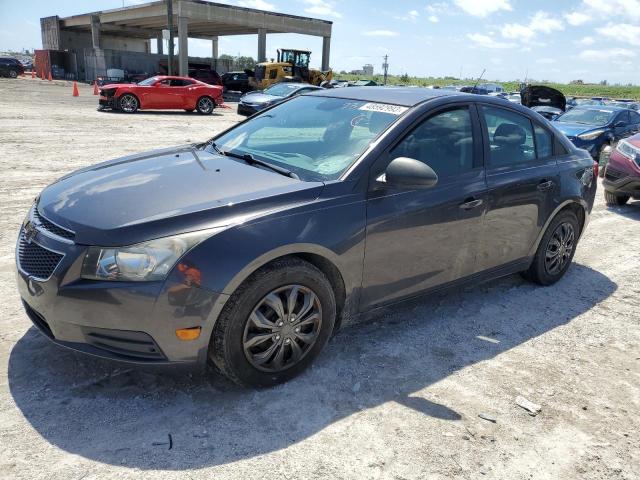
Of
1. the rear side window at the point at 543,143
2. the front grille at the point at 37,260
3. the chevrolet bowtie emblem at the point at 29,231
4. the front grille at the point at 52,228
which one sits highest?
the rear side window at the point at 543,143

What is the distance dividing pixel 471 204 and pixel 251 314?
6.07 ft

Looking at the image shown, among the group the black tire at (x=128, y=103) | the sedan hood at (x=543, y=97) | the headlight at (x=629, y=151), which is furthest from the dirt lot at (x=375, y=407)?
the black tire at (x=128, y=103)

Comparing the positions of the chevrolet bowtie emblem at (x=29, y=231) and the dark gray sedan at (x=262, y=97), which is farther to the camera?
the dark gray sedan at (x=262, y=97)

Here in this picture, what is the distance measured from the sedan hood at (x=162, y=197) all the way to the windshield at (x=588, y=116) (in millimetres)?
12758

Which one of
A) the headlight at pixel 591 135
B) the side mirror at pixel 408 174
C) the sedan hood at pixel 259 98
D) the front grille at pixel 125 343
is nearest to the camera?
the front grille at pixel 125 343

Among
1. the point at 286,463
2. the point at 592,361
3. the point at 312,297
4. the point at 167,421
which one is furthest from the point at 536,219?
the point at 167,421

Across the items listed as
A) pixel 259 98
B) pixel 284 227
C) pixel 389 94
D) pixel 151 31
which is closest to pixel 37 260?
pixel 284 227

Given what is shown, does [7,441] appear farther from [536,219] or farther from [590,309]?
[590,309]

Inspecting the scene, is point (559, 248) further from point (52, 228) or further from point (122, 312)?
point (52, 228)

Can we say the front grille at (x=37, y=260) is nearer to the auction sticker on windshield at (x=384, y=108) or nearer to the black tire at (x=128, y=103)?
the auction sticker on windshield at (x=384, y=108)

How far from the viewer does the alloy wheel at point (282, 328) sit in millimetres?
2906

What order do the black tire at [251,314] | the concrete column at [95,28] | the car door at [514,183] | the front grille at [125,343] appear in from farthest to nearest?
1. the concrete column at [95,28]
2. the car door at [514,183]
3. the black tire at [251,314]
4. the front grille at [125,343]

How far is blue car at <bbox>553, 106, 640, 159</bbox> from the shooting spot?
41.8 ft

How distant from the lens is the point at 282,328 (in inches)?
118
